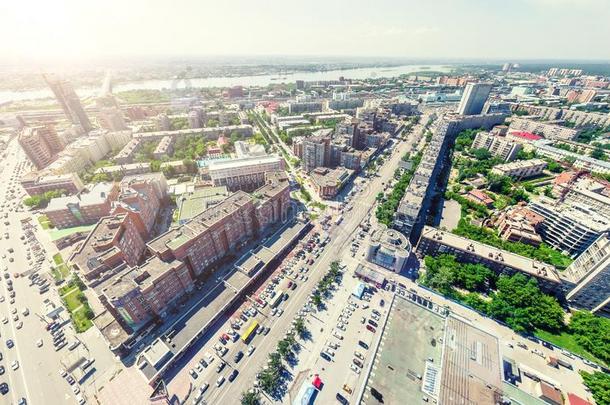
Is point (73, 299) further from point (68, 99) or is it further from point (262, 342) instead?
point (68, 99)

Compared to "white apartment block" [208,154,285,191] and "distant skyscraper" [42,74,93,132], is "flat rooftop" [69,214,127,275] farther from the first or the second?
"distant skyscraper" [42,74,93,132]

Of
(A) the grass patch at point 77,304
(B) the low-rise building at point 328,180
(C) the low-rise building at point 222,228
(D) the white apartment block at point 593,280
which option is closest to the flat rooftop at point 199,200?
(C) the low-rise building at point 222,228

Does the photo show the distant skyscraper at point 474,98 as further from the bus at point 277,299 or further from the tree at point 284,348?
the tree at point 284,348

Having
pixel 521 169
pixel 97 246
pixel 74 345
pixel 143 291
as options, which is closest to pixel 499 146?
pixel 521 169

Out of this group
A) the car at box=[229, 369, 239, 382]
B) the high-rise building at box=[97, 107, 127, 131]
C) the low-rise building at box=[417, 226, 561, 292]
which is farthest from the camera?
the high-rise building at box=[97, 107, 127, 131]

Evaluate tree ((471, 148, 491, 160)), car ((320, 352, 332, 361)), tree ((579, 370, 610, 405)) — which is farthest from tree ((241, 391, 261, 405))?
tree ((471, 148, 491, 160))

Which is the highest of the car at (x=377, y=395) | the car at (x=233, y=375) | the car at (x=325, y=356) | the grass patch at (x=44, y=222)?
the car at (x=377, y=395)

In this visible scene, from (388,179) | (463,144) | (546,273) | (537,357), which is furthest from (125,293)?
(463,144)
